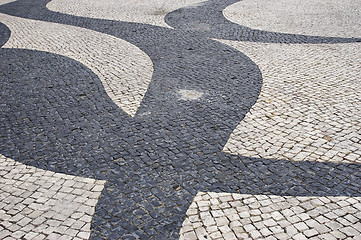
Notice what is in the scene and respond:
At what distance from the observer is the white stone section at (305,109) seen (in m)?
5.46

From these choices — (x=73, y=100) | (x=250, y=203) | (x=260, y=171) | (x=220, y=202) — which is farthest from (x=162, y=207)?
(x=73, y=100)

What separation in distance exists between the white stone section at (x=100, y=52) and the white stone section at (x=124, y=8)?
5.76 ft

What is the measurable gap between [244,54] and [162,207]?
5955 millimetres

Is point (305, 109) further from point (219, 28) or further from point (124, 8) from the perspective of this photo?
point (124, 8)

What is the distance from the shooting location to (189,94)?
7211 mm

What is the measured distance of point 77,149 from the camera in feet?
18.2

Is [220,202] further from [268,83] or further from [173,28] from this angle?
[173,28]

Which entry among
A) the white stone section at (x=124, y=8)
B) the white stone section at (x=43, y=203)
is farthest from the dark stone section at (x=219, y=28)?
the white stone section at (x=43, y=203)

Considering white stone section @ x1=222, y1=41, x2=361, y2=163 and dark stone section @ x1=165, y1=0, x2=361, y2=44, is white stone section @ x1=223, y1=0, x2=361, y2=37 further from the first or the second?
white stone section @ x1=222, y1=41, x2=361, y2=163

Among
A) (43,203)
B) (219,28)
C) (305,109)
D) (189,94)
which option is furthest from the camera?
(219,28)

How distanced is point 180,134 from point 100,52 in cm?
460

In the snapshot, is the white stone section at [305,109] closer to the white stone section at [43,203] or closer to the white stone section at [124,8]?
the white stone section at [43,203]

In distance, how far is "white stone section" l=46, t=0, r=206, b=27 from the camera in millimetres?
12781

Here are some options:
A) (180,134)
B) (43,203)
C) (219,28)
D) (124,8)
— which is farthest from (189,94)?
(124,8)
